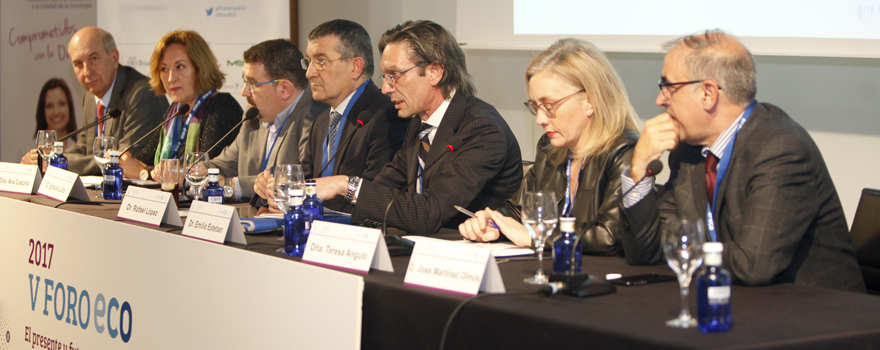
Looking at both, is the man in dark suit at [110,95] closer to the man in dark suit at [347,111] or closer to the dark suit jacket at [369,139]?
the man in dark suit at [347,111]

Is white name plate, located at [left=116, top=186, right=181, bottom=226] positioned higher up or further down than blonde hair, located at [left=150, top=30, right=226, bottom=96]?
further down

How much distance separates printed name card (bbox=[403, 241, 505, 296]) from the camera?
137cm

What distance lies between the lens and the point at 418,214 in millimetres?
2207

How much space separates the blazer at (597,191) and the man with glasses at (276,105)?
4.60 feet

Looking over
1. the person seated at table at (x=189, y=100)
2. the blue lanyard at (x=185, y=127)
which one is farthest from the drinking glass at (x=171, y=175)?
the blue lanyard at (x=185, y=127)

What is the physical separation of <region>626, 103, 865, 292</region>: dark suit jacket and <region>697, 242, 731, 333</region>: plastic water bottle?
0.36 m

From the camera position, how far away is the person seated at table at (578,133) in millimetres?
1972

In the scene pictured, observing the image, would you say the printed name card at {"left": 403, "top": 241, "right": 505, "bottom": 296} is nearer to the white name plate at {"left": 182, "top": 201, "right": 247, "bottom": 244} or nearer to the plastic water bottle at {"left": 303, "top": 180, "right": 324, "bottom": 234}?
the plastic water bottle at {"left": 303, "top": 180, "right": 324, "bottom": 234}

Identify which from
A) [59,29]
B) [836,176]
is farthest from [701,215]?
[59,29]

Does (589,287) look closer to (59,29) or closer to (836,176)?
(836,176)

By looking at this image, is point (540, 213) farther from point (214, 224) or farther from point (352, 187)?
point (352, 187)

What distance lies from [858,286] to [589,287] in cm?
74

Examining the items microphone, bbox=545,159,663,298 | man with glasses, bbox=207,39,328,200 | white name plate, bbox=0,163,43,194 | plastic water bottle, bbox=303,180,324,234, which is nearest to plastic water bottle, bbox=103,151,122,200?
white name plate, bbox=0,163,43,194

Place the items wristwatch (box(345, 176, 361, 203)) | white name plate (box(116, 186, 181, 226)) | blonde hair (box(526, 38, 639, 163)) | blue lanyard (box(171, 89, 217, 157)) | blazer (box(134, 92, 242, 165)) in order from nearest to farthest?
blonde hair (box(526, 38, 639, 163)) → white name plate (box(116, 186, 181, 226)) → wristwatch (box(345, 176, 361, 203)) → blazer (box(134, 92, 242, 165)) → blue lanyard (box(171, 89, 217, 157))
